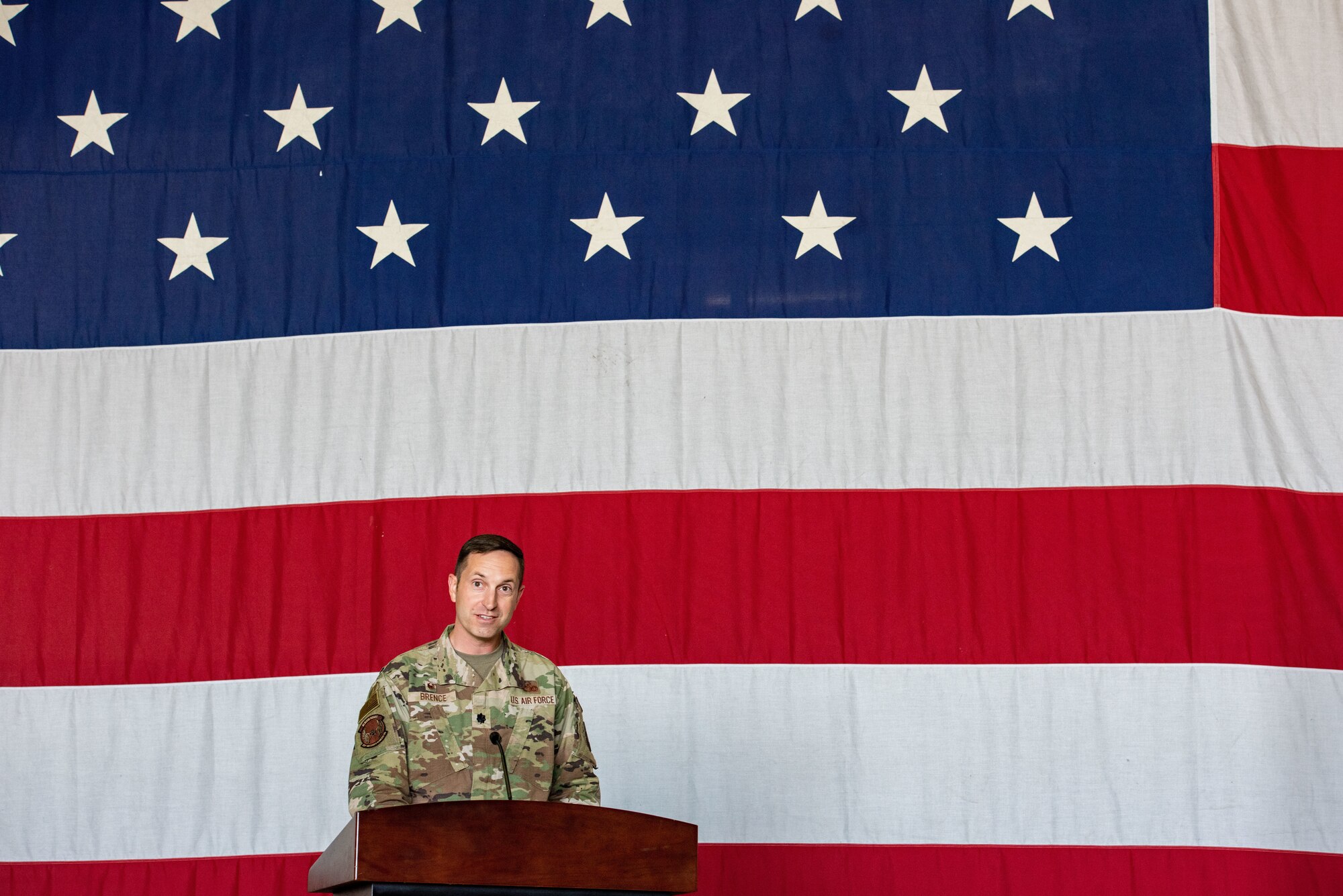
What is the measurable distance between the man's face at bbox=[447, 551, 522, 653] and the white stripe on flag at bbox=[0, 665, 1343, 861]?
1024 millimetres

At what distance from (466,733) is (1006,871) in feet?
5.18

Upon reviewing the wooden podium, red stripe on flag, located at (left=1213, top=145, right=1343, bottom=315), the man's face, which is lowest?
the wooden podium

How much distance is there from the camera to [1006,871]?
11.2ft

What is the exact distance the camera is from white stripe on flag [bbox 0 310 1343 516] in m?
3.66

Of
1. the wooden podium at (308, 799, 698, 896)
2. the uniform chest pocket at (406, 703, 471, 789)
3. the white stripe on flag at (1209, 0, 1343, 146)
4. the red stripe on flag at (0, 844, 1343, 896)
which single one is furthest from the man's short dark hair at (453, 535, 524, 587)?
the white stripe on flag at (1209, 0, 1343, 146)

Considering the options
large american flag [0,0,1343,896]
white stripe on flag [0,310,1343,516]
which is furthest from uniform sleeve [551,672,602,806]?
white stripe on flag [0,310,1343,516]

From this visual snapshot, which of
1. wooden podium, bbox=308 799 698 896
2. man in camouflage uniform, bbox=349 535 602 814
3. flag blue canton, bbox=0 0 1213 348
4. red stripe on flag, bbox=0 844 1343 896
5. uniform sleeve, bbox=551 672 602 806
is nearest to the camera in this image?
wooden podium, bbox=308 799 698 896

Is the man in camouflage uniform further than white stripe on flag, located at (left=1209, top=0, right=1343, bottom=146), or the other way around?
white stripe on flag, located at (left=1209, top=0, right=1343, bottom=146)

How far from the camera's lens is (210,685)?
3.64m

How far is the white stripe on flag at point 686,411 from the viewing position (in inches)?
144

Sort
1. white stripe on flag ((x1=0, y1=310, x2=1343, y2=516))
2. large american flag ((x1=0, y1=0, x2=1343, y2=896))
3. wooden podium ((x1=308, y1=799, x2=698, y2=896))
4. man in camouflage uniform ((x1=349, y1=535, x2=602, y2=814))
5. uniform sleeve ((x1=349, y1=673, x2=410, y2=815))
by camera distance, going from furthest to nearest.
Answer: white stripe on flag ((x1=0, y1=310, x2=1343, y2=516)) → large american flag ((x1=0, y1=0, x2=1343, y2=896)) → man in camouflage uniform ((x1=349, y1=535, x2=602, y2=814)) → uniform sleeve ((x1=349, y1=673, x2=410, y2=815)) → wooden podium ((x1=308, y1=799, x2=698, y2=896))

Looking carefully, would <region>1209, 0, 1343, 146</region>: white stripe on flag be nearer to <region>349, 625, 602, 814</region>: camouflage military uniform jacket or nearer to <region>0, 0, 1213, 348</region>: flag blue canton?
<region>0, 0, 1213, 348</region>: flag blue canton

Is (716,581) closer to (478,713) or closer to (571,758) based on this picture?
(571,758)

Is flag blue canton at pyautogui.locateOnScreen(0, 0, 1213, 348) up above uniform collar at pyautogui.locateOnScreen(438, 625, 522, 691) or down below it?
above
